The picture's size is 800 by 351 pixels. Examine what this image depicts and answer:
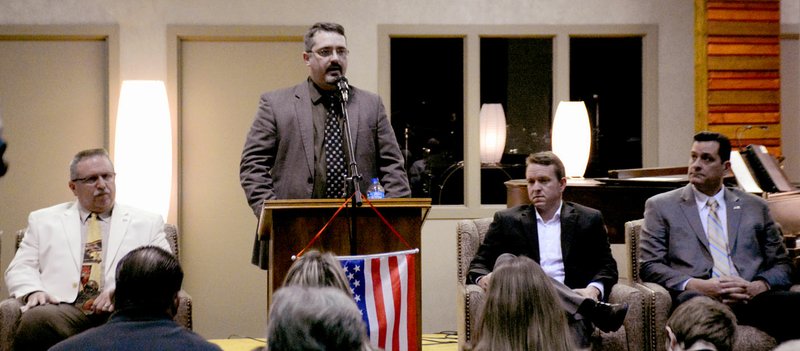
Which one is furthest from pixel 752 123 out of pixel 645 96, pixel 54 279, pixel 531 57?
pixel 54 279

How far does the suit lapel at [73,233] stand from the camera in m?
4.24

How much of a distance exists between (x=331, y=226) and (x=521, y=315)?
1.10 metres

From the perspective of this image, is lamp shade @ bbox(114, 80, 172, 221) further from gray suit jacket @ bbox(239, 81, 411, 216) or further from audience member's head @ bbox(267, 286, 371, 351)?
→ audience member's head @ bbox(267, 286, 371, 351)

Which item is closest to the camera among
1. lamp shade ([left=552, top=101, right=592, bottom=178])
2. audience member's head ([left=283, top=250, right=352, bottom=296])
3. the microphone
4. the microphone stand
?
audience member's head ([left=283, top=250, right=352, bottom=296])

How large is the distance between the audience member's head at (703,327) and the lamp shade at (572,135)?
3865 mm

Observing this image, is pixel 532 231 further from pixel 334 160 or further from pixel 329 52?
pixel 329 52

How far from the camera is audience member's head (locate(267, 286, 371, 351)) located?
1842 millimetres

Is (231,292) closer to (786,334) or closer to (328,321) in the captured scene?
(786,334)

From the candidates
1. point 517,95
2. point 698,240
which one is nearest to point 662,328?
point 698,240

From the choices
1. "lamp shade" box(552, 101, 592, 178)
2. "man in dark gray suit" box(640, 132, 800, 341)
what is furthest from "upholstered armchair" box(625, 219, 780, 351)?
"lamp shade" box(552, 101, 592, 178)

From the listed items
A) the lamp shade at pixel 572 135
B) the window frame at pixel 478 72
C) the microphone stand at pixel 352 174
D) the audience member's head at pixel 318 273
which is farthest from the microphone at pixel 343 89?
the lamp shade at pixel 572 135

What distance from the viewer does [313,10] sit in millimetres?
6609

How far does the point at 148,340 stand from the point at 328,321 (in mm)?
704

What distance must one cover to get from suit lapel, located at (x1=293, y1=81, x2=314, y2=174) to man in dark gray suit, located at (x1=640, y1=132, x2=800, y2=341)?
1.69 metres
